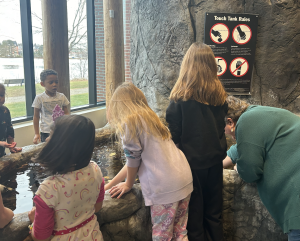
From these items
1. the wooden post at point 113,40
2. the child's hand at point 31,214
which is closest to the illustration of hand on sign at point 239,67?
the wooden post at point 113,40

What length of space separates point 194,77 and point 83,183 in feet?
3.07

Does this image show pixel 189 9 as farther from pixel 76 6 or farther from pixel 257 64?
pixel 76 6

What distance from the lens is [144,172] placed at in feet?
5.30

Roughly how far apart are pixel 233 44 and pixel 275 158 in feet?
8.18

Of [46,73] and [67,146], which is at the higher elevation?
[46,73]

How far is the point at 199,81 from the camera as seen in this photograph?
1.71 meters

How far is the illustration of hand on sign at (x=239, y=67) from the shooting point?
361cm

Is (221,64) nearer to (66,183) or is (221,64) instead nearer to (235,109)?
(235,109)

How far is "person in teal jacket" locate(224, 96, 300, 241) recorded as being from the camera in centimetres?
135

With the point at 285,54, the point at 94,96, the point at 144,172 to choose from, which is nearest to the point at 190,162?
the point at 144,172

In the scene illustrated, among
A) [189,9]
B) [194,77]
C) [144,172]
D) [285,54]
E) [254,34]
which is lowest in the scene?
[144,172]

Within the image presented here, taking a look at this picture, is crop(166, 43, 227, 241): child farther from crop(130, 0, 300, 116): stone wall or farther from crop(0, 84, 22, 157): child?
crop(130, 0, 300, 116): stone wall

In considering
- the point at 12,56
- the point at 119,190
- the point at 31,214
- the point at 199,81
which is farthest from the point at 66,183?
the point at 12,56

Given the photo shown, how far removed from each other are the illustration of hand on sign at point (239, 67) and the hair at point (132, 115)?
2358 millimetres
